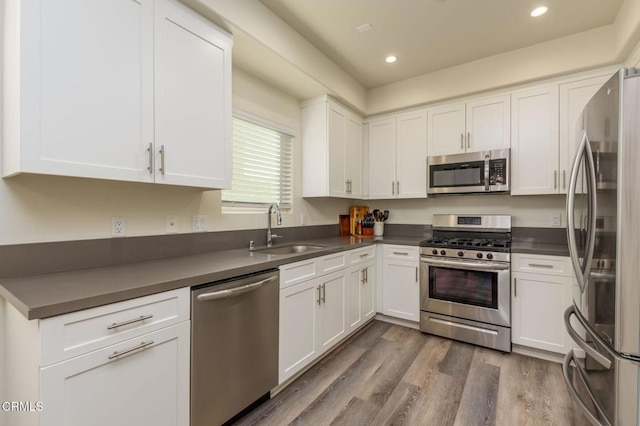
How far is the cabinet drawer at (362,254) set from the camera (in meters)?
2.77

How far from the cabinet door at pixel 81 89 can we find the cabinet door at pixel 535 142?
10.1 feet

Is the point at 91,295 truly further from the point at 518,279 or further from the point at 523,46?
the point at 523,46

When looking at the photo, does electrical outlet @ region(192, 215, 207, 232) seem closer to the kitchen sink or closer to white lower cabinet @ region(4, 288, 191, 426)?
the kitchen sink

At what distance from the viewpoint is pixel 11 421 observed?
131 centimetres

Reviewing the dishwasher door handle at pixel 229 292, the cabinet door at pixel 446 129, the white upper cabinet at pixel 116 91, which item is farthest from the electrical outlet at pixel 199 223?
the cabinet door at pixel 446 129

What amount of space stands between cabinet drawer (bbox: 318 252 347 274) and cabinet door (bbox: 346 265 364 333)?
0.57ft

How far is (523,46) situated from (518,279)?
214cm

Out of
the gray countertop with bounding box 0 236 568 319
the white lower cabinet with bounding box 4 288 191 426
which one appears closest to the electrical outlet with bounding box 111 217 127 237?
the gray countertop with bounding box 0 236 568 319

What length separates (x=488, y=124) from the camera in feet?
9.71

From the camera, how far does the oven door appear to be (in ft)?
8.39

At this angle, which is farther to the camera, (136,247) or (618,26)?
(618,26)

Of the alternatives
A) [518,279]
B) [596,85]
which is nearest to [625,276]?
[518,279]

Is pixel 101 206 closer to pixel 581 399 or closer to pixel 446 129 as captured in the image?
pixel 581 399

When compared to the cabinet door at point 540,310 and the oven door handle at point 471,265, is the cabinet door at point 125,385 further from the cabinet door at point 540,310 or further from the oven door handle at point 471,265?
the cabinet door at point 540,310
